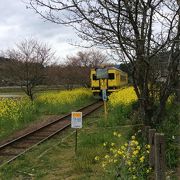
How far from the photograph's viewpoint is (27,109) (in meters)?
21.8

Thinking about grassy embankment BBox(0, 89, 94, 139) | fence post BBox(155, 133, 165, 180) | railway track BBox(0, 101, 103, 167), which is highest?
fence post BBox(155, 133, 165, 180)

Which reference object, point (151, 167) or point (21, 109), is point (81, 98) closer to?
point (21, 109)

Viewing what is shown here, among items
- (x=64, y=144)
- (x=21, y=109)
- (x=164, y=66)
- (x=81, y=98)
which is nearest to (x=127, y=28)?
(x=164, y=66)

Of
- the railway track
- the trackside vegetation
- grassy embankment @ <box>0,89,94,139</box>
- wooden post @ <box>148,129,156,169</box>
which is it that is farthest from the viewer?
grassy embankment @ <box>0,89,94,139</box>

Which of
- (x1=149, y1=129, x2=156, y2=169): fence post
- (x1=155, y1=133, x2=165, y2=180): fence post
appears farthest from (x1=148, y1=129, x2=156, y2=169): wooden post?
(x1=155, y1=133, x2=165, y2=180): fence post

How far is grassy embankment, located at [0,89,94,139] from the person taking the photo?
17000mm

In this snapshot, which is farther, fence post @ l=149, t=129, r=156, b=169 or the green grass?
the green grass

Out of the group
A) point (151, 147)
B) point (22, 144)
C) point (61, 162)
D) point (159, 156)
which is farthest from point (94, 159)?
point (22, 144)

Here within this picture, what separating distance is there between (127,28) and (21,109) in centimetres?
1302

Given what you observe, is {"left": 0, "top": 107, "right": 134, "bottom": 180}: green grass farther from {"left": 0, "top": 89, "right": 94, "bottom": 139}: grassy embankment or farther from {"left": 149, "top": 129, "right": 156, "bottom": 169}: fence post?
{"left": 0, "top": 89, "right": 94, "bottom": 139}: grassy embankment

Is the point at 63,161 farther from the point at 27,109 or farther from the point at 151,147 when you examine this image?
the point at 27,109

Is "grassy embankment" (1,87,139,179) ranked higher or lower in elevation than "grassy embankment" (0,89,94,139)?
lower

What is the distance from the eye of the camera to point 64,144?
39.9ft

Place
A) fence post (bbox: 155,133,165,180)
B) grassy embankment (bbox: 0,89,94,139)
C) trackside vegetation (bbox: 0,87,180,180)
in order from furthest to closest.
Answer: grassy embankment (bbox: 0,89,94,139) < trackside vegetation (bbox: 0,87,180,180) < fence post (bbox: 155,133,165,180)
